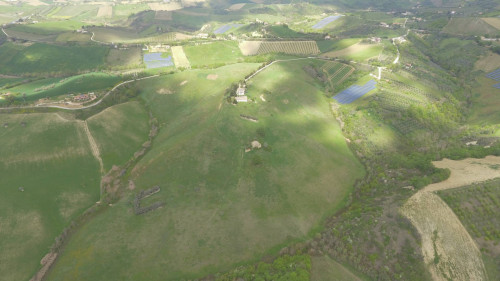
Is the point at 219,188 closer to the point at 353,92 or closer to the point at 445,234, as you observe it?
the point at 445,234

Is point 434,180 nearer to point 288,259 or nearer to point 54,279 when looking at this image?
point 288,259

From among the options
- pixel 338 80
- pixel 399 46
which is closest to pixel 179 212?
pixel 338 80

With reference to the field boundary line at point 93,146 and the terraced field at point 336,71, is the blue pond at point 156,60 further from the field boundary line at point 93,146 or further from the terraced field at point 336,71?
the terraced field at point 336,71

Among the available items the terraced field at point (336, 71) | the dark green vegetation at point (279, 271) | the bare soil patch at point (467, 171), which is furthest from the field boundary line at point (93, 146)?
the terraced field at point (336, 71)

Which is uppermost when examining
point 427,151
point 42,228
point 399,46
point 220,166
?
point 399,46

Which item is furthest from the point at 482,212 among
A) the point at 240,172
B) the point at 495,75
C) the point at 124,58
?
the point at 124,58

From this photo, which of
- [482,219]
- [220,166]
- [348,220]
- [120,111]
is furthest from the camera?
[120,111]

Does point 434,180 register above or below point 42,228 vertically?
above
